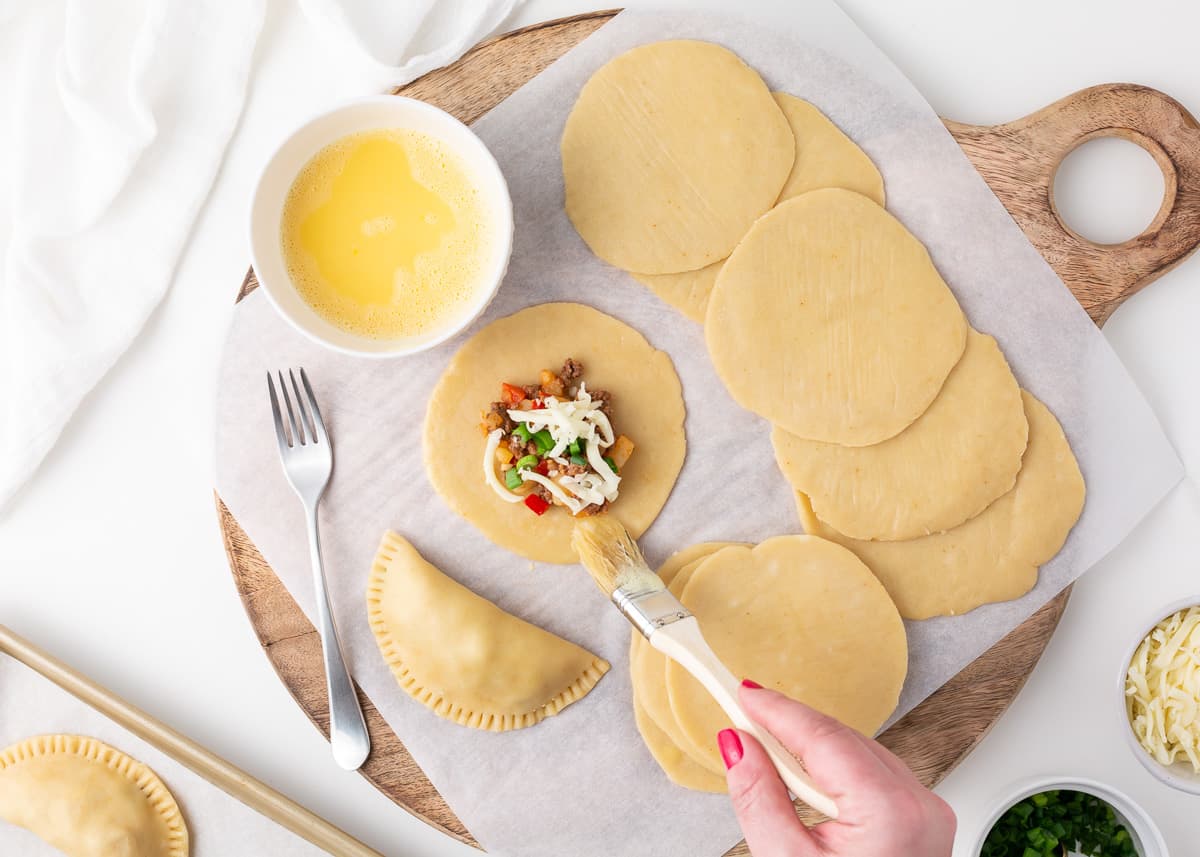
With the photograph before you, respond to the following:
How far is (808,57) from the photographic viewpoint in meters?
2.74

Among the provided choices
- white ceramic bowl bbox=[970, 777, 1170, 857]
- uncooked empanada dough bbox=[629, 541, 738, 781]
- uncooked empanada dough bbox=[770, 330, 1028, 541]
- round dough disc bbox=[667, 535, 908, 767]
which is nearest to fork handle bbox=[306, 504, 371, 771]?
uncooked empanada dough bbox=[629, 541, 738, 781]

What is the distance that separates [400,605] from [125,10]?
6.43 feet

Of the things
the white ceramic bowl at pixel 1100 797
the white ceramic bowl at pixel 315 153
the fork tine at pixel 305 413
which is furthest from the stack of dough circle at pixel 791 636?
the fork tine at pixel 305 413

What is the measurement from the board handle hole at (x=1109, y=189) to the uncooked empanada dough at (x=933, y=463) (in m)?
0.51

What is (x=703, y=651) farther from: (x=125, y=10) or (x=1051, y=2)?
(x=125, y=10)

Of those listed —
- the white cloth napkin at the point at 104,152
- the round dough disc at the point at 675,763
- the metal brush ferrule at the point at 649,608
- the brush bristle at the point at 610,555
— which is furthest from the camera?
the white cloth napkin at the point at 104,152

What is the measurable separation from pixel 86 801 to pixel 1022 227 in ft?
10.4

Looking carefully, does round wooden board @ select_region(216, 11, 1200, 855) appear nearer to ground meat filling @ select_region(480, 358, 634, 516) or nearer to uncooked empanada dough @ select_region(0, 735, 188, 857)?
uncooked empanada dough @ select_region(0, 735, 188, 857)

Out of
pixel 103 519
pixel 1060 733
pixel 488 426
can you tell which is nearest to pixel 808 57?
pixel 488 426

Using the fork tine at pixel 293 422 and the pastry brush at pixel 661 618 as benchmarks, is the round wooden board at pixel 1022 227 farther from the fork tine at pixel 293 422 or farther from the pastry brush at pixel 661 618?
the pastry brush at pixel 661 618

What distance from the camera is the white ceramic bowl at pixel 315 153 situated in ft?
8.17

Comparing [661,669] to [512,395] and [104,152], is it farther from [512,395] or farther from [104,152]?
[104,152]

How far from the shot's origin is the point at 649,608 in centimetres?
246

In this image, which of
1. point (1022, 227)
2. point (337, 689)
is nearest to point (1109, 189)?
point (1022, 227)
